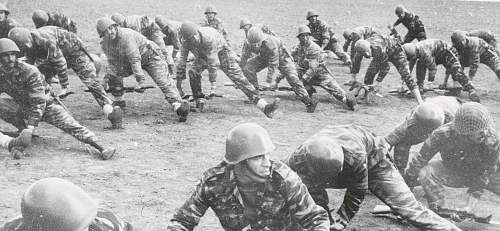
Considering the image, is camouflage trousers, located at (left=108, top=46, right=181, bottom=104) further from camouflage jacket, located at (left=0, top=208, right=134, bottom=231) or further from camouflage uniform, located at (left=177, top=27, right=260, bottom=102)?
camouflage jacket, located at (left=0, top=208, right=134, bottom=231)

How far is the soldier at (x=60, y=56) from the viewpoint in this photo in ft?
28.0

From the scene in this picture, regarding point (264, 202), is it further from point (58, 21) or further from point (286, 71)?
point (58, 21)

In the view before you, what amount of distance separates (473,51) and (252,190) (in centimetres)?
869

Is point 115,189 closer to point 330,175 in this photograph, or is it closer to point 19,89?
point 19,89

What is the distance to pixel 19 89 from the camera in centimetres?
736

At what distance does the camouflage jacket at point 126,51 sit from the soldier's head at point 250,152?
519 cm

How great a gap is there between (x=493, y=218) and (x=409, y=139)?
125 centimetres

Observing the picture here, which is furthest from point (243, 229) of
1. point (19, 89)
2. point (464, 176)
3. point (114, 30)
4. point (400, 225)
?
point (114, 30)

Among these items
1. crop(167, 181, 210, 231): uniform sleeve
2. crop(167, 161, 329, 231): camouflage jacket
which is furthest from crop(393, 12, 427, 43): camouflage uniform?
crop(167, 181, 210, 231): uniform sleeve

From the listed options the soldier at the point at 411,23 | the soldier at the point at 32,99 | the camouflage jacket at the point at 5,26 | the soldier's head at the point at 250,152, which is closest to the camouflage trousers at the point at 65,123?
the soldier at the point at 32,99

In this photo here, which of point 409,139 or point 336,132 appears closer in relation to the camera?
point 336,132

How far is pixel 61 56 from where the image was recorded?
905 centimetres

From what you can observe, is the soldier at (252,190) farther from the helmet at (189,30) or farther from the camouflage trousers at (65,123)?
the helmet at (189,30)

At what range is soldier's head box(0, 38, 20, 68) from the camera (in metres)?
7.12
